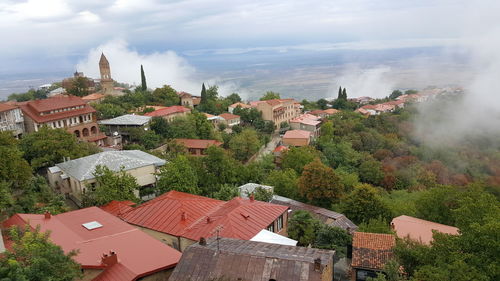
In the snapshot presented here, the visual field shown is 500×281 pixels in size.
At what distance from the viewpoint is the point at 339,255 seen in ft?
64.0

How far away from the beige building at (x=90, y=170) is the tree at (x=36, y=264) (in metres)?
15.8

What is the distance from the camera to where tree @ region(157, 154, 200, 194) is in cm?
2683

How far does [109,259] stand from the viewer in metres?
12.0

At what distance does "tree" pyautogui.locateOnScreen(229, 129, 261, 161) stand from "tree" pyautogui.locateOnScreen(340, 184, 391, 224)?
74.4 ft

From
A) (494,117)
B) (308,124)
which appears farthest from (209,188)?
(494,117)

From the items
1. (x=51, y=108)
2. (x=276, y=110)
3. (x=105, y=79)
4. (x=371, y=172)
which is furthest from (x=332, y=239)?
(x=105, y=79)

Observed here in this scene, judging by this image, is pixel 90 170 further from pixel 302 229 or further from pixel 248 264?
pixel 248 264

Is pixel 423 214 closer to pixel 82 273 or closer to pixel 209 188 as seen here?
pixel 209 188

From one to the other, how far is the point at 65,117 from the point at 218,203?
2707 cm

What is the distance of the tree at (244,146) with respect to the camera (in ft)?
156

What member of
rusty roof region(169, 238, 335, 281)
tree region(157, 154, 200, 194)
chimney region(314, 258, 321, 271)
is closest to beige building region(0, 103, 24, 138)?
tree region(157, 154, 200, 194)

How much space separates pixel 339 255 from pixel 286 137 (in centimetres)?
3802

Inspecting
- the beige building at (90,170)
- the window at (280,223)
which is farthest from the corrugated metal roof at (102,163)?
the window at (280,223)

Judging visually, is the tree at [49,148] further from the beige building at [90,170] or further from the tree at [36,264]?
the tree at [36,264]
